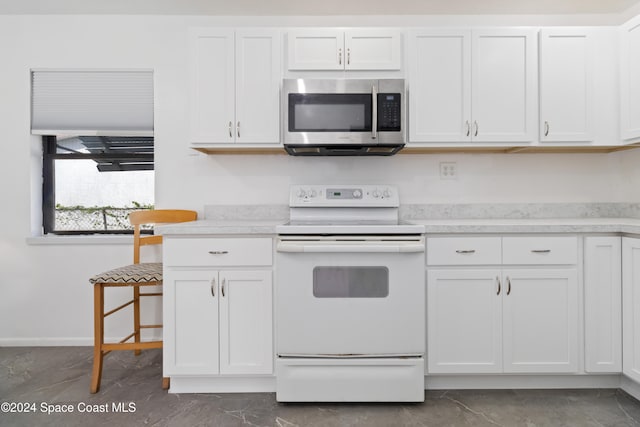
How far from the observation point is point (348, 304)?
1.80 metres

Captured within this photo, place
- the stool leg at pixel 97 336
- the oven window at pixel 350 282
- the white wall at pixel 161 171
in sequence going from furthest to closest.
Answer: the white wall at pixel 161 171 → the stool leg at pixel 97 336 → the oven window at pixel 350 282

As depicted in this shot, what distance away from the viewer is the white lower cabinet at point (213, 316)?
1893 mm

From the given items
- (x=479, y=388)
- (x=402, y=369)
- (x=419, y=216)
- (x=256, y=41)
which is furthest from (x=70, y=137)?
(x=479, y=388)

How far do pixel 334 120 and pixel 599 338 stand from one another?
1888 millimetres

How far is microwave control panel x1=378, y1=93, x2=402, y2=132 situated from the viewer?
2.10 meters

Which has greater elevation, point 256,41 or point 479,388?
point 256,41

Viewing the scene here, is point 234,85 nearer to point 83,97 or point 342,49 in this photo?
point 342,49

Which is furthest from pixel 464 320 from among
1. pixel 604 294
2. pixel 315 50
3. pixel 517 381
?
pixel 315 50

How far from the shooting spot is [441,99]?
2162mm

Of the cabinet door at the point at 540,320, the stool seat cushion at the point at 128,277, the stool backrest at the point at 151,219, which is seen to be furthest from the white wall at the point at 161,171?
the cabinet door at the point at 540,320

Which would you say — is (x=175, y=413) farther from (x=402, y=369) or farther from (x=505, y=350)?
(x=505, y=350)

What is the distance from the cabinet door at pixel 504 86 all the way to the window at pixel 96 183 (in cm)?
236

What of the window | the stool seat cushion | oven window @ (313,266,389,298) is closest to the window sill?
the window

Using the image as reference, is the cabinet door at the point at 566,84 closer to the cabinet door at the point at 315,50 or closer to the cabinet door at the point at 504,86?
the cabinet door at the point at 504,86
